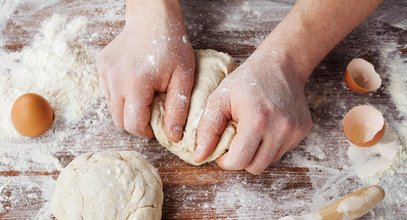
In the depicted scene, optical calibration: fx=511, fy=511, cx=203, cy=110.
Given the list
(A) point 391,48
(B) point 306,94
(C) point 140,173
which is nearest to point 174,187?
(C) point 140,173

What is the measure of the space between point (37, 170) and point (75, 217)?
0.27m

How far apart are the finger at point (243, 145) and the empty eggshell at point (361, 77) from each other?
0.49m

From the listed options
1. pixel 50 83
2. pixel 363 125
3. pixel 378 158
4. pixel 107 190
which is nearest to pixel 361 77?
pixel 363 125

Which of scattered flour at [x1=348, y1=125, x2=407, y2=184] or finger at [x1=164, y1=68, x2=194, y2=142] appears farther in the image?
scattered flour at [x1=348, y1=125, x2=407, y2=184]

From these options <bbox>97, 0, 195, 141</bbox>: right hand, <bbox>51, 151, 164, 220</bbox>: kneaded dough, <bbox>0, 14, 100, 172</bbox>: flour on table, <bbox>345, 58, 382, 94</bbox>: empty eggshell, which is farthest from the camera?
<bbox>345, 58, 382, 94</bbox>: empty eggshell

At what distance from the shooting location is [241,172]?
5.35 feet

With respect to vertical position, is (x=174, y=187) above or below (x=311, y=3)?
below

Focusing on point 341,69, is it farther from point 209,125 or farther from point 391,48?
point 209,125

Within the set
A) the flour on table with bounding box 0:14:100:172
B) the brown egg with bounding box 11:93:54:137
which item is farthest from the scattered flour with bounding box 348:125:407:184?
the brown egg with bounding box 11:93:54:137

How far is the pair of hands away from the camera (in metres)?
1.48

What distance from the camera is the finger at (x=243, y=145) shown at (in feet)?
4.82

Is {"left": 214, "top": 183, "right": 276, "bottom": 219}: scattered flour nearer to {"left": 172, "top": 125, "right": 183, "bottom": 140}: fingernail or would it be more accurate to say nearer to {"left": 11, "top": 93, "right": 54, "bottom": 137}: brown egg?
{"left": 172, "top": 125, "right": 183, "bottom": 140}: fingernail

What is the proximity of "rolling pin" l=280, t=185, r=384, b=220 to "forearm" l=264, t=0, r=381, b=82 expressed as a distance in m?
0.40

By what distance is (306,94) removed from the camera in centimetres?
178
